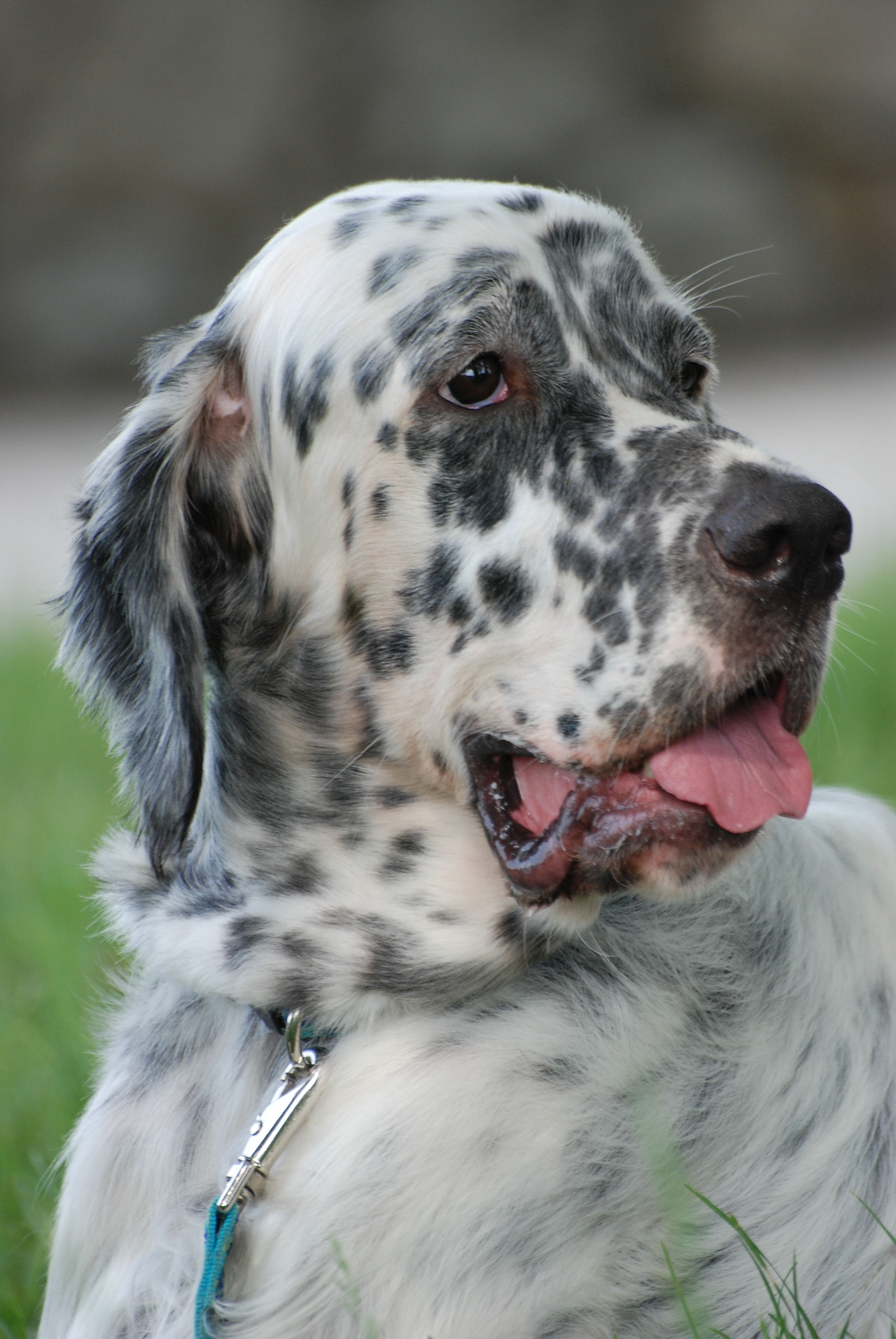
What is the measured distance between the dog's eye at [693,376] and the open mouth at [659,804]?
853 mm

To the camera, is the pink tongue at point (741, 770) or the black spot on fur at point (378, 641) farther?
the black spot on fur at point (378, 641)

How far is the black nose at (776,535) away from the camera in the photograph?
2.04 metres

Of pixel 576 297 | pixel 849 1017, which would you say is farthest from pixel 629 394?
pixel 849 1017

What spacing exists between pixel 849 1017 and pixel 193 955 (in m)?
1.14

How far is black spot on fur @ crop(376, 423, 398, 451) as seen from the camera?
7.95ft

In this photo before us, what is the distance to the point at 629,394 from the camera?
2496 mm

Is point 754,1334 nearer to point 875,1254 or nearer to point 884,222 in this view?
point 875,1254

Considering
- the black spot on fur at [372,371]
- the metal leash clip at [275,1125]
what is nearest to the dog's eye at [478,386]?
the black spot on fur at [372,371]

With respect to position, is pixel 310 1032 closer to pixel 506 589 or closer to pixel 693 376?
Result: pixel 506 589

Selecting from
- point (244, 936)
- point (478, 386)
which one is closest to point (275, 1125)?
point (244, 936)

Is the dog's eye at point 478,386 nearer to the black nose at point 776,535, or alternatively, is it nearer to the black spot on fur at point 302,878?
the black nose at point 776,535

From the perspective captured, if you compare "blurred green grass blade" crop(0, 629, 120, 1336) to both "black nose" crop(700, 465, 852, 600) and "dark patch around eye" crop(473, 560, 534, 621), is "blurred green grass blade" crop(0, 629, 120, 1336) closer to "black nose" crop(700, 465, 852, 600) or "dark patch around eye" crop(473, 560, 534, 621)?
"dark patch around eye" crop(473, 560, 534, 621)

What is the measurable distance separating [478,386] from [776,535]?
2.05ft

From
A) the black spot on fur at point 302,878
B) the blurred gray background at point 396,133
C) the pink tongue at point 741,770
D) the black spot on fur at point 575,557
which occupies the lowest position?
the black spot on fur at point 302,878
